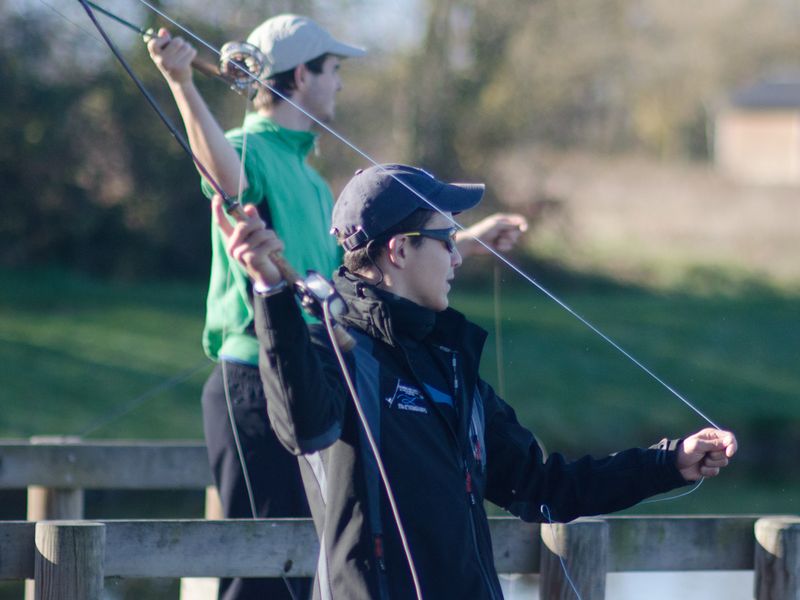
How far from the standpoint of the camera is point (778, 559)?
360 centimetres

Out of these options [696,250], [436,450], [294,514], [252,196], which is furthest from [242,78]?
[696,250]

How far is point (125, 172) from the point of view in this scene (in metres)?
15.2

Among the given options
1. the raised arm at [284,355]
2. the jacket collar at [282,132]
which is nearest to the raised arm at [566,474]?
the raised arm at [284,355]

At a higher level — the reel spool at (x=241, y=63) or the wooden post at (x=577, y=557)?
the reel spool at (x=241, y=63)

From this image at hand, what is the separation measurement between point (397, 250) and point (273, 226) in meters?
1.05

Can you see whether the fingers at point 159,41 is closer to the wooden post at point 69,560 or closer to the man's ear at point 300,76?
the man's ear at point 300,76

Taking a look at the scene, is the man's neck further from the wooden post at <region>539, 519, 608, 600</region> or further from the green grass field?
the green grass field

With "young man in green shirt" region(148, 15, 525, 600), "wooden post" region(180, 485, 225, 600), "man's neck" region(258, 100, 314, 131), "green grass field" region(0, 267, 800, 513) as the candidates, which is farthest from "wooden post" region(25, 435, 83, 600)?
"green grass field" region(0, 267, 800, 513)

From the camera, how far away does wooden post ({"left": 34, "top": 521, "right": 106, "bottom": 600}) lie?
3.09 metres

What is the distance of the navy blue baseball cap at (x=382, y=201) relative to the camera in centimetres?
258

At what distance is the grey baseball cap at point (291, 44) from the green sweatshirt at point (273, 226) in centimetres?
17

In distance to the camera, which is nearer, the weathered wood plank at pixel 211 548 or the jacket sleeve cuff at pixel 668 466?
the jacket sleeve cuff at pixel 668 466

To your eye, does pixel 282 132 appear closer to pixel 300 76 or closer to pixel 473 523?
pixel 300 76

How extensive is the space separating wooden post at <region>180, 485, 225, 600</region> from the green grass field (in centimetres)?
524
